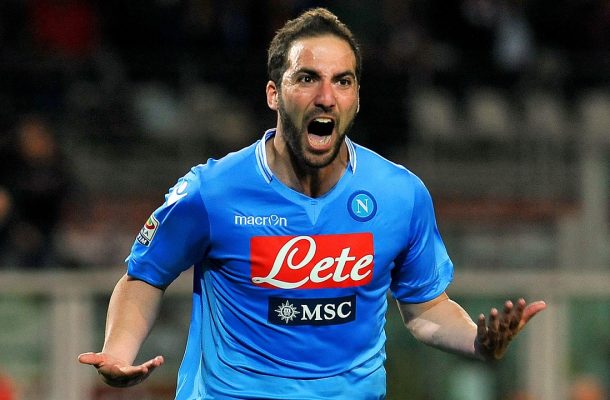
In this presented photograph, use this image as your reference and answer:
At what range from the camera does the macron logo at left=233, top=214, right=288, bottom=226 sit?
13.2ft

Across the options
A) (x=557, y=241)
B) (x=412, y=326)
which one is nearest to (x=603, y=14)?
(x=557, y=241)

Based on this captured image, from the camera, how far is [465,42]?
12.1 metres

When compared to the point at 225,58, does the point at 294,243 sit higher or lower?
lower

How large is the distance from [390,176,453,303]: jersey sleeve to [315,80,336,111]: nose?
50cm

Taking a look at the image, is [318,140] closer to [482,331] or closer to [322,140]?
[322,140]

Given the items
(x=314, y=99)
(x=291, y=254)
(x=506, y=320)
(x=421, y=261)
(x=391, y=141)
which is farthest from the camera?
(x=391, y=141)

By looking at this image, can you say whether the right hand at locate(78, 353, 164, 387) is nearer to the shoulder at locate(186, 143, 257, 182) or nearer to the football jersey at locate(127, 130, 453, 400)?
the football jersey at locate(127, 130, 453, 400)

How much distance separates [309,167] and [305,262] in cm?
31

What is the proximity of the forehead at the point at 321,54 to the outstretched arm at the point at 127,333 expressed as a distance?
0.89 meters

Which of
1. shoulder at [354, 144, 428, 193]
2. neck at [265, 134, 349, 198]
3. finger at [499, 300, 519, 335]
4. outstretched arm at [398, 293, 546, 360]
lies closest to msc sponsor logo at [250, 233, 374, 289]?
neck at [265, 134, 349, 198]

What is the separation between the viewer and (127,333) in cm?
396

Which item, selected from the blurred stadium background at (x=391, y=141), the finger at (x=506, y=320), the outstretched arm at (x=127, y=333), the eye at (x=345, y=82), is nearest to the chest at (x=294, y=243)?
the outstretched arm at (x=127, y=333)

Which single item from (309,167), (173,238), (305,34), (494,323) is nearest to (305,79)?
(305,34)

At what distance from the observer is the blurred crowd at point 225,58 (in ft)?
34.8
